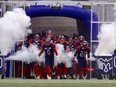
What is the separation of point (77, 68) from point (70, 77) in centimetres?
49

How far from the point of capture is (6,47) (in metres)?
18.8

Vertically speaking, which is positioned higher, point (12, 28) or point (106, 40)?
point (12, 28)

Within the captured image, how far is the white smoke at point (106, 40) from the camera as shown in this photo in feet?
63.2

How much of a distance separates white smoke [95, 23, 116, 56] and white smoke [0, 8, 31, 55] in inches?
118

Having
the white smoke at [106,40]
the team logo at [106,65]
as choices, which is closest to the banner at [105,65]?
the team logo at [106,65]

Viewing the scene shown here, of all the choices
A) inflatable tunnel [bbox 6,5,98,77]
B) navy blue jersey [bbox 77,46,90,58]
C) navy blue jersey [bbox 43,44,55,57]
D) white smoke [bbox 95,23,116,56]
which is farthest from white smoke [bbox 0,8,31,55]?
white smoke [bbox 95,23,116,56]

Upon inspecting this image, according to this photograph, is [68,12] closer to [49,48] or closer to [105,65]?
[49,48]

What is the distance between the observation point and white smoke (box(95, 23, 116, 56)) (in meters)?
19.3

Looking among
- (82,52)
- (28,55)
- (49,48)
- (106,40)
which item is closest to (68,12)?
(82,52)

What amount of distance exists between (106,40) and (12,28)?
3696mm

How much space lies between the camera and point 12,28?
61.7ft

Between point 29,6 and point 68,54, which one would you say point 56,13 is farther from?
point 68,54

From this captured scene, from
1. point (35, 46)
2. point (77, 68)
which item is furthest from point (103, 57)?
point (35, 46)

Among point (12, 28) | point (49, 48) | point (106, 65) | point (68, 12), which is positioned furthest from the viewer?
point (68, 12)
